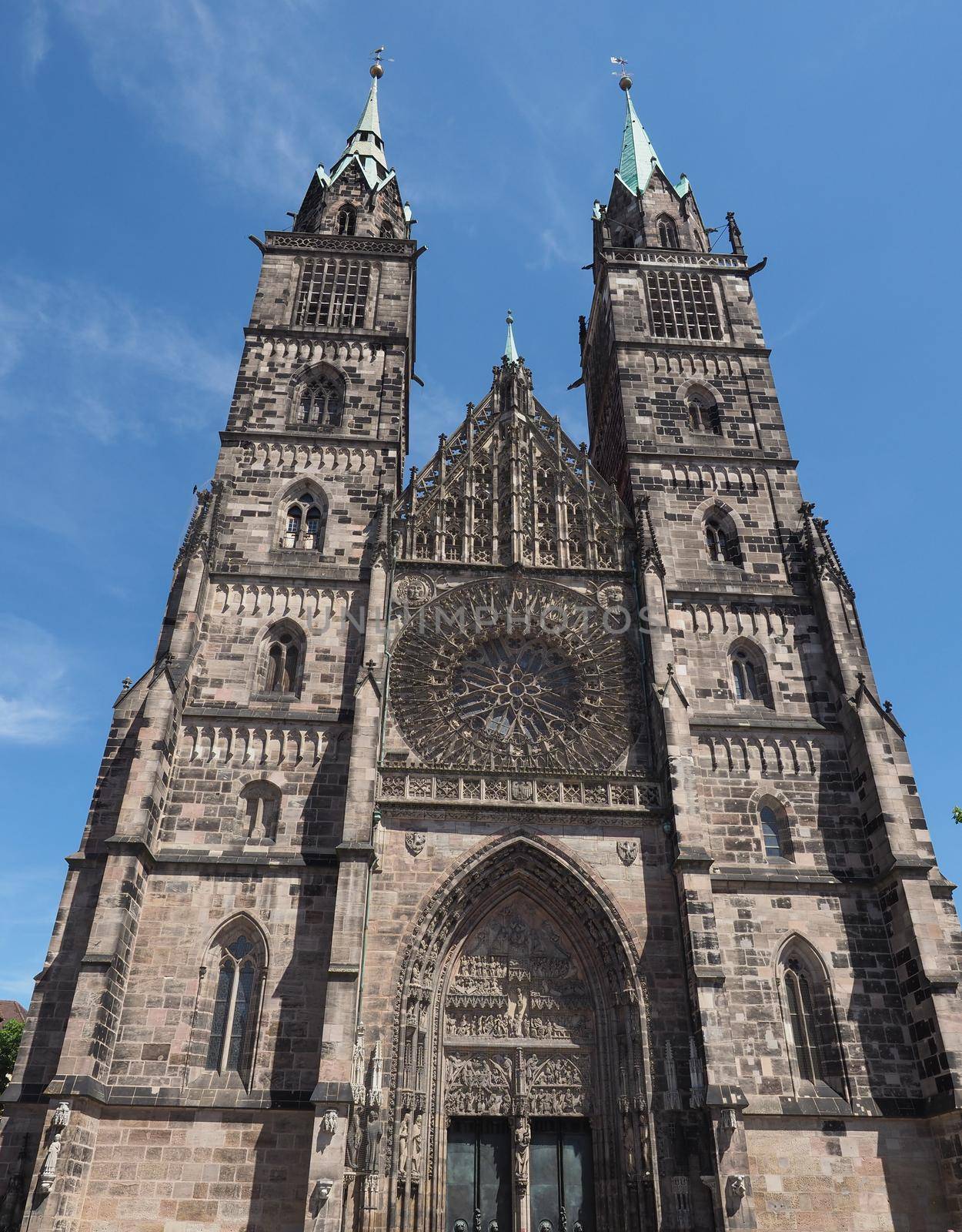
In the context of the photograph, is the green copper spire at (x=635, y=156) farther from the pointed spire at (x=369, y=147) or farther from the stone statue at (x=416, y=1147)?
the stone statue at (x=416, y=1147)

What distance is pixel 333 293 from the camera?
1106 inches

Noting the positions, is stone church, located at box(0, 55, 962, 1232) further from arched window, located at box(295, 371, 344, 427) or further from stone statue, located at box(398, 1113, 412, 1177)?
arched window, located at box(295, 371, 344, 427)

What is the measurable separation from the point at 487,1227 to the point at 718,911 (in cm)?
669

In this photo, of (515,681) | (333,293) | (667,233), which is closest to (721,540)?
(515,681)

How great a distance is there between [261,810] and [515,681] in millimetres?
6004

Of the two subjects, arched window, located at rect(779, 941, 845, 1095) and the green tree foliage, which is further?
the green tree foliage

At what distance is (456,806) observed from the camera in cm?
1875

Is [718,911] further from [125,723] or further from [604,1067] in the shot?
[125,723]

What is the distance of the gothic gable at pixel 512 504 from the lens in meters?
22.7

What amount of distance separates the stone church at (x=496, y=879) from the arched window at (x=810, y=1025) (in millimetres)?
61

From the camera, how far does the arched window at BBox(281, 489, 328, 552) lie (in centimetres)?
2319

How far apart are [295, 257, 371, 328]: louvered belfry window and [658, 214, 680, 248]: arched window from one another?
968cm

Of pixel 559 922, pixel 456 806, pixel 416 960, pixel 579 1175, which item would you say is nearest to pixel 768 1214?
pixel 579 1175

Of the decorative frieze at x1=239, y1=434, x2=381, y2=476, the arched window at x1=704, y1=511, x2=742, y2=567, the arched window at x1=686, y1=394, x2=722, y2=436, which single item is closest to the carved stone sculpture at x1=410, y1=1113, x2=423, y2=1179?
the arched window at x1=704, y1=511, x2=742, y2=567
